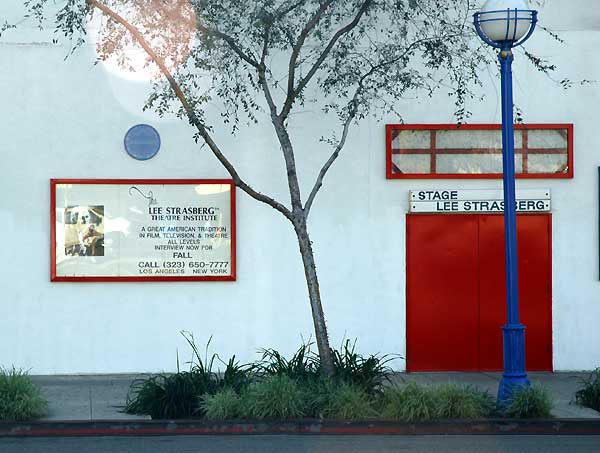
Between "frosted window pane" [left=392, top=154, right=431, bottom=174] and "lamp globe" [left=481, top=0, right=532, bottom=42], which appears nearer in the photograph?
"lamp globe" [left=481, top=0, right=532, bottom=42]

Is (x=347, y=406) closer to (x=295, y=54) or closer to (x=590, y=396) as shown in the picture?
(x=590, y=396)

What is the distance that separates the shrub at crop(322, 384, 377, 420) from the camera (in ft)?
40.1

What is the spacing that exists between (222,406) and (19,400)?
2200mm

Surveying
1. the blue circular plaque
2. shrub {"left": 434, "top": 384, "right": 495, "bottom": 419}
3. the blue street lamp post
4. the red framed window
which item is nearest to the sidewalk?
the blue street lamp post

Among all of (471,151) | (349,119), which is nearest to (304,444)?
(349,119)

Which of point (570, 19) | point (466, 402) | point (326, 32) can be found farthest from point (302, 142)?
point (466, 402)

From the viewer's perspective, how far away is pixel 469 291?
16312mm

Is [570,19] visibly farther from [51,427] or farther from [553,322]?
[51,427]

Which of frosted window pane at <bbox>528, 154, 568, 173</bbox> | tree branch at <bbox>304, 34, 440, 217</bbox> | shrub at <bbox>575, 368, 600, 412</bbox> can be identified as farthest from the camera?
frosted window pane at <bbox>528, 154, 568, 173</bbox>

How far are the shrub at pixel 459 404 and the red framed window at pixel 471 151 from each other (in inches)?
173

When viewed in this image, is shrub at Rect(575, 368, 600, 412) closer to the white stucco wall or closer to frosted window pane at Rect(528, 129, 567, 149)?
the white stucco wall

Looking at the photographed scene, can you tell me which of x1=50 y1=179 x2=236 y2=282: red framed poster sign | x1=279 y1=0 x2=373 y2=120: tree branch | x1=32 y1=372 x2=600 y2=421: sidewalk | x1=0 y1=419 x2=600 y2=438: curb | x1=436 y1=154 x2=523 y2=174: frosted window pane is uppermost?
x1=279 y1=0 x2=373 y2=120: tree branch

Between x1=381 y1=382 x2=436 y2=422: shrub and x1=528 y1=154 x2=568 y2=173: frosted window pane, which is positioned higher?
x1=528 y1=154 x2=568 y2=173: frosted window pane

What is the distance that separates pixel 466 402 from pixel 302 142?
522 cm
